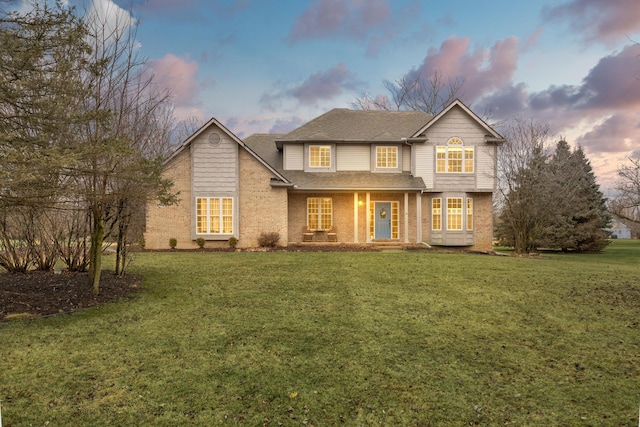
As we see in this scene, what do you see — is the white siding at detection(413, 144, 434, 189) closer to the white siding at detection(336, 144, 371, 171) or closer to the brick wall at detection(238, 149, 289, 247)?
the white siding at detection(336, 144, 371, 171)

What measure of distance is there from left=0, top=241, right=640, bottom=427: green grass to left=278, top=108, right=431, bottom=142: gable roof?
531 inches

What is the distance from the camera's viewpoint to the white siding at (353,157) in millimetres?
22156

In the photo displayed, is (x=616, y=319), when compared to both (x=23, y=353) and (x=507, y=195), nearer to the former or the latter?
(x=23, y=353)

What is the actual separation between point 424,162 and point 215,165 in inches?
464

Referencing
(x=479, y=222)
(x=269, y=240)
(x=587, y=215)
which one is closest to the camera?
(x=269, y=240)

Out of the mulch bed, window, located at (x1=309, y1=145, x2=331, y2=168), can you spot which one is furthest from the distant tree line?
window, located at (x1=309, y1=145, x2=331, y2=168)

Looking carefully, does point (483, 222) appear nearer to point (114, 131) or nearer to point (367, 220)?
point (367, 220)

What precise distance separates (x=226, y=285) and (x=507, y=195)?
20.4 metres

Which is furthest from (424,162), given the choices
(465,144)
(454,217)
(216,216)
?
(216,216)

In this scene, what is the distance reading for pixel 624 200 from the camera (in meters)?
12.4

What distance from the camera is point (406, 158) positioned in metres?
22.2

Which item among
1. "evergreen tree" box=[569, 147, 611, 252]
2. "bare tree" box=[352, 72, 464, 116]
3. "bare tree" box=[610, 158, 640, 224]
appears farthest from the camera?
→ "bare tree" box=[352, 72, 464, 116]

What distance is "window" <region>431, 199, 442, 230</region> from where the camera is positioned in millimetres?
21500

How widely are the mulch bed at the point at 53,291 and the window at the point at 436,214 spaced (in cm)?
1617
